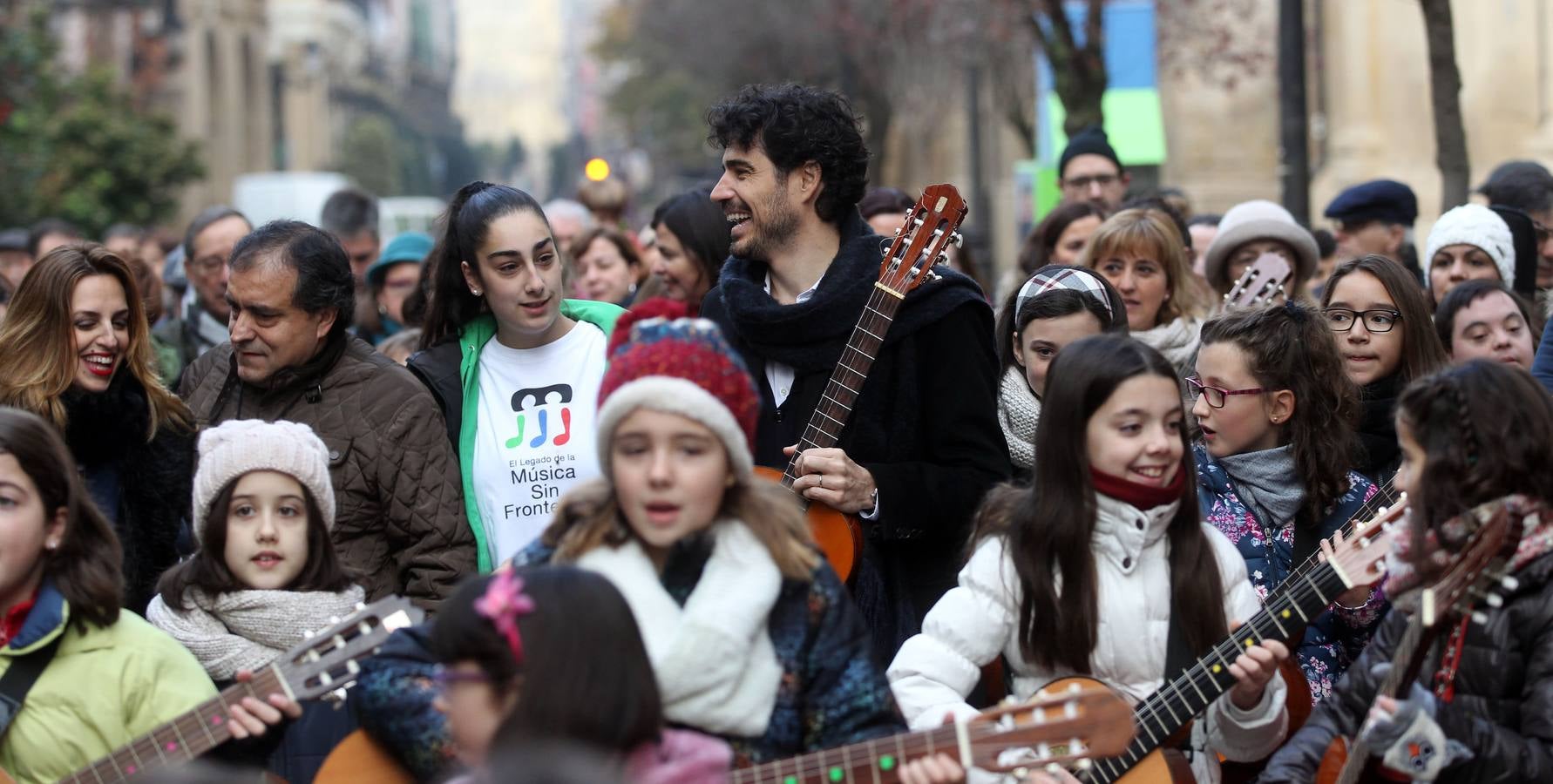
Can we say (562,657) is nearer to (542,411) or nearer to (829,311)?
(829,311)

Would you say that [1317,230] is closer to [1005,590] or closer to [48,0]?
[1005,590]

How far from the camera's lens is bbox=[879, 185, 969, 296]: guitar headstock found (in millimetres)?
5250

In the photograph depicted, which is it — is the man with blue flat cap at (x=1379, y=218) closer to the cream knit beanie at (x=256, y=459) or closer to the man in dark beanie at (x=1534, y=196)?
the man in dark beanie at (x=1534, y=196)

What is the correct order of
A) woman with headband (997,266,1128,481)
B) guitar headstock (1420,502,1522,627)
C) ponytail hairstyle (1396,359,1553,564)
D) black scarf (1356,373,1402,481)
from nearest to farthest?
guitar headstock (1420,502,1522,627)
ponytail hairstyle (1396,359,1553,564)
black scarf (1356,373,1402,481)
woman with headband (997,266,1128,481)

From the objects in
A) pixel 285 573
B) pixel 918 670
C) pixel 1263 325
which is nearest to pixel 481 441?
pixel 285 573

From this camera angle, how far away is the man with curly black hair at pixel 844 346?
5262 mm

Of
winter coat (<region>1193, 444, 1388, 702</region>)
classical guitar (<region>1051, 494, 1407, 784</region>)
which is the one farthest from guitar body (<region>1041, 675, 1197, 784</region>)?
winter coat (<region>1193, 444, 1388, 702</region>)

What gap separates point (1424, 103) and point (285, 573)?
52.4 ft

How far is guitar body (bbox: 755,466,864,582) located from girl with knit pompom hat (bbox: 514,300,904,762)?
123 cm

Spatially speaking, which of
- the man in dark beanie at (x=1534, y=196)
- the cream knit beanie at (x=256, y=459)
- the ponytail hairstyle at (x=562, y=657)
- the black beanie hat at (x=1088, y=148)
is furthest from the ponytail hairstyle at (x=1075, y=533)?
the black beanie hat at (x=1088, y=148)

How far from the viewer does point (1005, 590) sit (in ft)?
14.8

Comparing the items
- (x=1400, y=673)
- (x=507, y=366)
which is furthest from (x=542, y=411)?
(x=1400, y=673)

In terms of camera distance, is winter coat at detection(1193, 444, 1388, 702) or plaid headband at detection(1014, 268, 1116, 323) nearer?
winter coat at detection(1193, 444, 1388, 702)

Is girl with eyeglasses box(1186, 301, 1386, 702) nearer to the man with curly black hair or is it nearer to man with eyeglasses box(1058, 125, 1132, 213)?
the man with curly black hair
